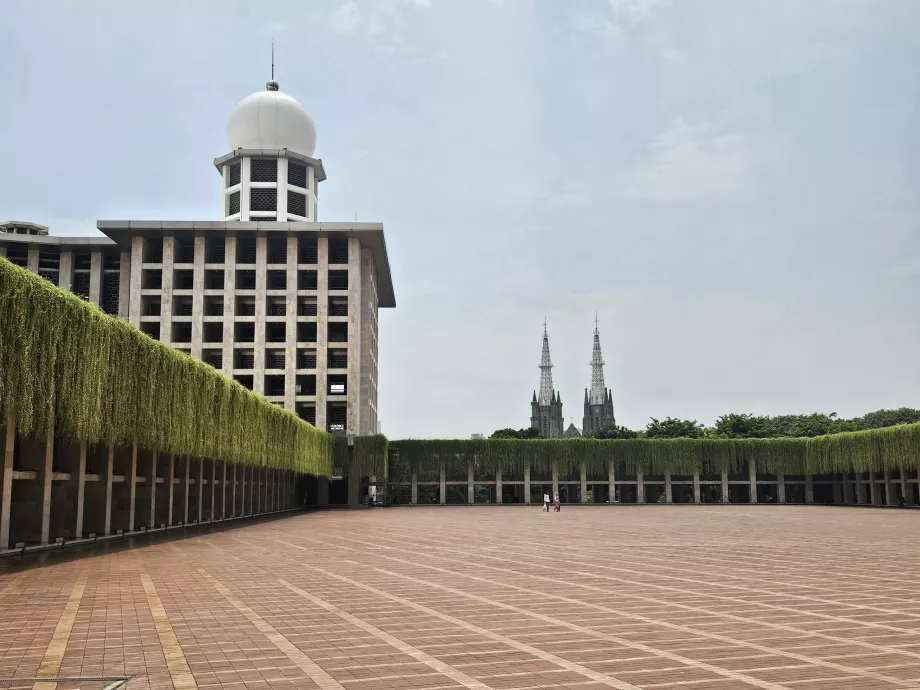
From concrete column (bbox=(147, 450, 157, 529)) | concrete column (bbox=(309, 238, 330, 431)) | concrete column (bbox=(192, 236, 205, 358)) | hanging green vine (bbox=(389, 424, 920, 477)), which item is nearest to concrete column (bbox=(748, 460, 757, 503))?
hanging green vine (bbox=(389, 424, 920, 477))

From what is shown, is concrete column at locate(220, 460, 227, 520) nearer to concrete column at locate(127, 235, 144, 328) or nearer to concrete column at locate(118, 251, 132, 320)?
concrete column at locate(127, 235, 144, 328)

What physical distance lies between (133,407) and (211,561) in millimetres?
6813

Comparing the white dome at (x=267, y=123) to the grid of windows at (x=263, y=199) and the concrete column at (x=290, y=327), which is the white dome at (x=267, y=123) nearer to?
the grid of windows at (x=263, y=199)

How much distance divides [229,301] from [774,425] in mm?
59852

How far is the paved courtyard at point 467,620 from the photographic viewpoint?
7211 mm

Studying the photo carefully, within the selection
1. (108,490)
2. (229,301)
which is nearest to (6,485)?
(108,490)

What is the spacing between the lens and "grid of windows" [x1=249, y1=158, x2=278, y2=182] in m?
74.9

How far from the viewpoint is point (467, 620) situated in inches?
393

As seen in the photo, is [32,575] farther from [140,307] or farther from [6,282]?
[140,307]

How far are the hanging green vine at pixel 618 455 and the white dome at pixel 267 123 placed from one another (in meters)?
28.3

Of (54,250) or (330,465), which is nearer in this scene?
(330,465)

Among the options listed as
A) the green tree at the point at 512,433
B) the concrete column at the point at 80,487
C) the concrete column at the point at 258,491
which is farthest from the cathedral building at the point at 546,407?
the concrete column at the point at 80,487

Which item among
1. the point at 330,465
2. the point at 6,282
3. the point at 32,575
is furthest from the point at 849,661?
the point at 330,465

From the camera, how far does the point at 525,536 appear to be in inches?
1051
